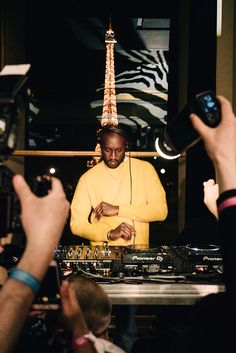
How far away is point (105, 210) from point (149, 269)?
1261 millimetres

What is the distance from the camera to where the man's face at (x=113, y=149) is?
3932 mm

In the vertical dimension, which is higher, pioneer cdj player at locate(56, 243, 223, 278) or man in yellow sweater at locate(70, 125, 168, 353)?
man in yellow sweater at locate(70, 125, 168, 353)

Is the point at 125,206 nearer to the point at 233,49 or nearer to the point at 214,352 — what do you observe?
the point at 233,49

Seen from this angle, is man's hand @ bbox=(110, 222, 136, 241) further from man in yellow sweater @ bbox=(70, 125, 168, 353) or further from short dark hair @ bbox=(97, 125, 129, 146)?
short dark hair @ bbox=(97, 125, 129, 146)

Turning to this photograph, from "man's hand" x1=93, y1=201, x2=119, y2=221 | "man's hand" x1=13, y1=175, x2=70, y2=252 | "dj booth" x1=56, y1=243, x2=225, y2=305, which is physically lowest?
"dj booth" x1=56, y1=243, x2=225, y2=305

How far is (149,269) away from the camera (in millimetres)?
2635

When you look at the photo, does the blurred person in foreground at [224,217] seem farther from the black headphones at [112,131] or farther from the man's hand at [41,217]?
the black headphones at [112,131]

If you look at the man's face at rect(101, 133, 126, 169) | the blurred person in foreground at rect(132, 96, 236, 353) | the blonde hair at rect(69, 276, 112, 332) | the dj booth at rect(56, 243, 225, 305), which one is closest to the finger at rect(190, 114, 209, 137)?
the blurred person in foreground at rect(132, 96, 236, 353)

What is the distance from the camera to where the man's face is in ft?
12.9

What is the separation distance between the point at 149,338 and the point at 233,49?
3392mm

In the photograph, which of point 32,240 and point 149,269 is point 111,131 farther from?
point 32,240

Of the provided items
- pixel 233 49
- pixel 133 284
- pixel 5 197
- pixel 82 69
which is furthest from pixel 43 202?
pixel 82 69

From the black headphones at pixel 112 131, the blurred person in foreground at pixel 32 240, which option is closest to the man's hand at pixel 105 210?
the black headphones at pixel 112 131

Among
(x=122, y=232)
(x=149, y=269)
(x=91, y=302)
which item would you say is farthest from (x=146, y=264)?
(x=122, y=232)
